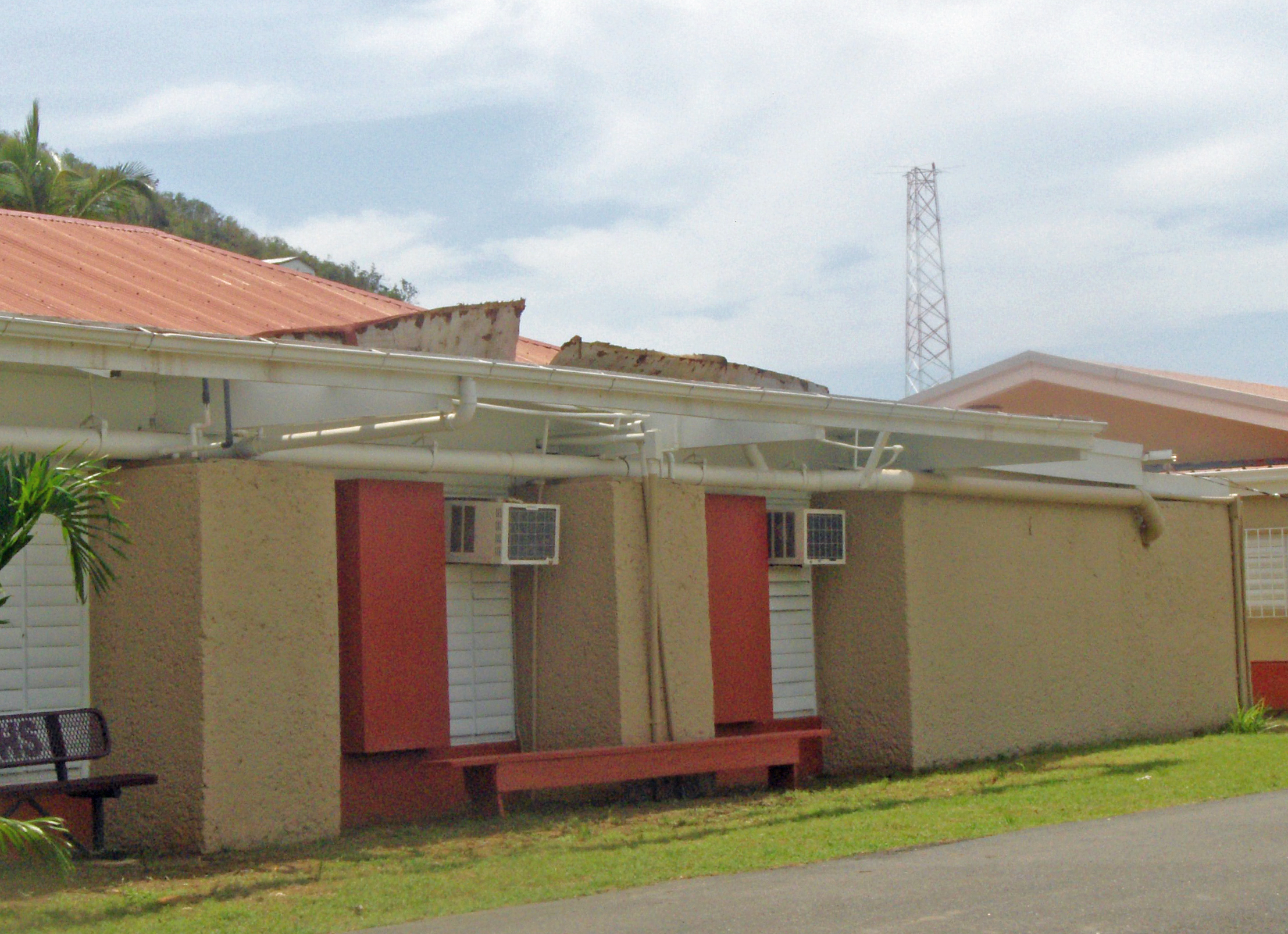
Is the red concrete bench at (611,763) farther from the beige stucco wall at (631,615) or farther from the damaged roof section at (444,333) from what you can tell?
the damaged roof section at (444,333)

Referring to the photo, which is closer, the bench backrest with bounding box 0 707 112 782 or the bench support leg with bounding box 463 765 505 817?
the bench backrest with bounding box 0 707 112 782

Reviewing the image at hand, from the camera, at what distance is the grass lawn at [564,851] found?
725 centimetres

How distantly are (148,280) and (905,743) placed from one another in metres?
6.84

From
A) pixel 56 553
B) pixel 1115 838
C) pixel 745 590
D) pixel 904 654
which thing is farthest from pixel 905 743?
pixel 56 553

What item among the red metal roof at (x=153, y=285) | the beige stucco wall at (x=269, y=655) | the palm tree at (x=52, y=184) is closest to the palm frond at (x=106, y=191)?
the palm tree at (x=52, y=184)

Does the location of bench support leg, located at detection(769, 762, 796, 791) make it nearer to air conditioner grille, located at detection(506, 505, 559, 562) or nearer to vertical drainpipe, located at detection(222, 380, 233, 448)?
air conditioner grille, located at detection(506, 505, 559, 562)

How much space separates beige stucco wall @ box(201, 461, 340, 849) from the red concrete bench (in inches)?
44.6

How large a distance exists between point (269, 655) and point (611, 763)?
2638mm

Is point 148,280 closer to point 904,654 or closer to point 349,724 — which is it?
point 349,724

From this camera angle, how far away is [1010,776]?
1224cm

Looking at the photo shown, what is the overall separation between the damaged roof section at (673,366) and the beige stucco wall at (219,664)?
2495mm

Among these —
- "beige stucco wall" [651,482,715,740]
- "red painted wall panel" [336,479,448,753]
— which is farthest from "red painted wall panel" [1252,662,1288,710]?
"red painted wall panel" [336,479,448,753]

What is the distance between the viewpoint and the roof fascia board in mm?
7879

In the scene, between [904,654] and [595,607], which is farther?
[904,654]
